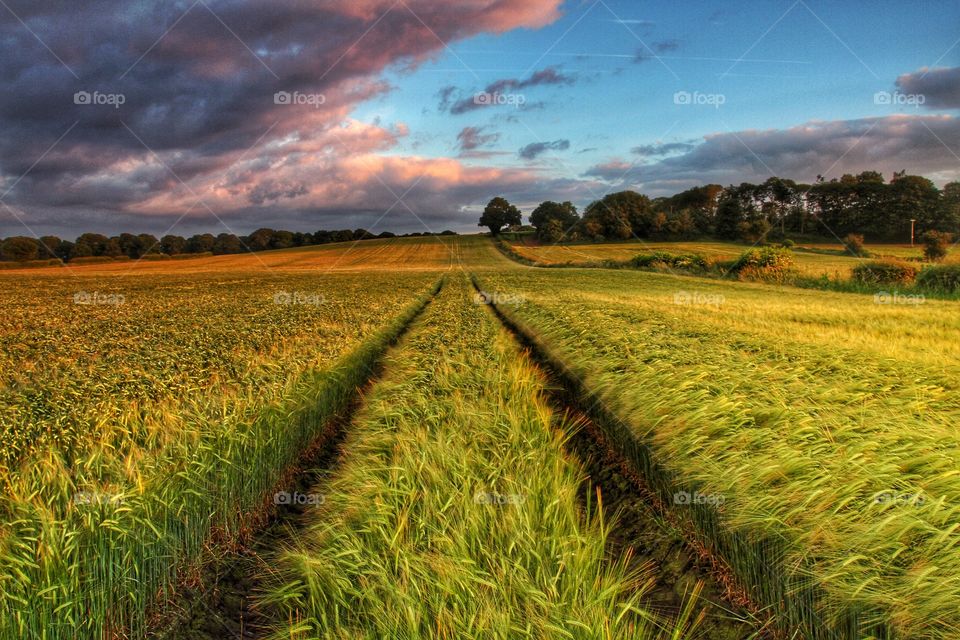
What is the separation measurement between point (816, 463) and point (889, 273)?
34271mm

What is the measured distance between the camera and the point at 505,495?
15.7 ft

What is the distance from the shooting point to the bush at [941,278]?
2540cm

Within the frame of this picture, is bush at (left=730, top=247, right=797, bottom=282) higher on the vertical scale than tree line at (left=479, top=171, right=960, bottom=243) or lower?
lower

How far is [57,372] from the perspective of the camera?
864 cm

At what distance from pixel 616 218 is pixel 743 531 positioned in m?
101

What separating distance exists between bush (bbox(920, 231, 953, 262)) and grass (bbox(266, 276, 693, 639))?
184ft

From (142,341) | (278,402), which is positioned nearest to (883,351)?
(278,402)

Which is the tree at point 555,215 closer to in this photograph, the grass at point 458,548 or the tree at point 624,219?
the tree at point 624,219

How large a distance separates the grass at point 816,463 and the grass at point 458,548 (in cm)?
96

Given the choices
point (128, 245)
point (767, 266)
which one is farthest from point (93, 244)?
point (767, 266)

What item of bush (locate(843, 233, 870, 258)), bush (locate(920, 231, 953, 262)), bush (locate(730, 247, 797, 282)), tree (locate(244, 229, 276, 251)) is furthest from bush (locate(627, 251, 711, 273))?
tree (locate(244, 229, 276, 251))

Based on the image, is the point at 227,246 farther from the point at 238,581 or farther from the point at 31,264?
the point at 238,581

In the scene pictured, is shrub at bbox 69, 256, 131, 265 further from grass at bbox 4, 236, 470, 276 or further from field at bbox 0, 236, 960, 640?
field at bbox 0, 236, 960, 640

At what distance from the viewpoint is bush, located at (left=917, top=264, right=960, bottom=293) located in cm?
2540
